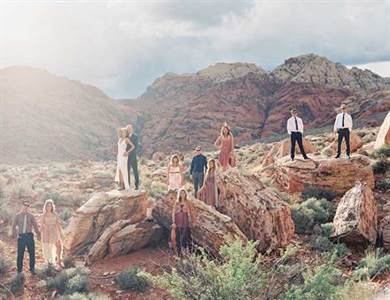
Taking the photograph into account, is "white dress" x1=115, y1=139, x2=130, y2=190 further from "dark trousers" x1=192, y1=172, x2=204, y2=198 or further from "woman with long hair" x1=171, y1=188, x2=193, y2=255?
"woman with long hair" x1=171, y1=188, x2=193, y2=255

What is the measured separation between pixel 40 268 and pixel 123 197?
2.55 m

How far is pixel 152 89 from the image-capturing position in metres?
102

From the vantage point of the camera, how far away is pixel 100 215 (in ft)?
38.5

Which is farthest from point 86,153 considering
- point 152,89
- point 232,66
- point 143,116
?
point 232,66

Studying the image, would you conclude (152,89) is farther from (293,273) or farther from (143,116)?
(293,273)

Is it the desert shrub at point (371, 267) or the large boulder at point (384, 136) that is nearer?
the desert shrub at point (371, 267)

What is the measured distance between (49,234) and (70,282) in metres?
1.47

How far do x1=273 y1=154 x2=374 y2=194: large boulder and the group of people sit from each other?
7284 mm

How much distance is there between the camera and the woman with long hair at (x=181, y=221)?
1032cm

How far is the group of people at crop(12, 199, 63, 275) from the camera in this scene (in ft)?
33.7

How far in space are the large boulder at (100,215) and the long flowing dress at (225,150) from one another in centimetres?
260

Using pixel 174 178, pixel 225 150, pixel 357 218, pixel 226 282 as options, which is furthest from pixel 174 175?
pixel 226 282

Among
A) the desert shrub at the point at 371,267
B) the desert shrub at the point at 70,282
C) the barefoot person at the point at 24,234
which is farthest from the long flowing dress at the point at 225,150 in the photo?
the barefoot person at the point at 24,234

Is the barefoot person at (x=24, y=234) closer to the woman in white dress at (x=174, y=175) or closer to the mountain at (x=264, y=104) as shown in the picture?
the woman in white dress at (x=174, y=175)
